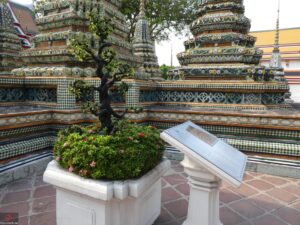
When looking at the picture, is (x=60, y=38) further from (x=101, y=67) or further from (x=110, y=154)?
(x=110, y=154)

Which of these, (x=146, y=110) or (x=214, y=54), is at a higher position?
(x=214, y=54)

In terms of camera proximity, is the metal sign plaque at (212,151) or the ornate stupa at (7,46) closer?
the metal sign plaque at (212,151)

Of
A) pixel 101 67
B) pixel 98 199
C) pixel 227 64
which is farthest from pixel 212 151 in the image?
pixel 227 64

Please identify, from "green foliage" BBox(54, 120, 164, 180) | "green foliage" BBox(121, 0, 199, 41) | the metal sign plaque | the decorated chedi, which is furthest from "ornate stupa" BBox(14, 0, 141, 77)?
"green foliage" BBox(121, 0, 199, 41)

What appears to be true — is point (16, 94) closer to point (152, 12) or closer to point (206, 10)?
point (206, 10)

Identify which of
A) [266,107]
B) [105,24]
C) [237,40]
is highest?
[237,40]

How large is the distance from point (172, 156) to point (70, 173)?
3139 mm

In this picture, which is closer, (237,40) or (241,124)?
(241,124)

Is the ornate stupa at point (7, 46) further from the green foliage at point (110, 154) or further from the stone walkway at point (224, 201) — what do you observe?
the green foliage at point (110, 154)

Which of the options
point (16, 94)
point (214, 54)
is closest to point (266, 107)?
point (214, 54)

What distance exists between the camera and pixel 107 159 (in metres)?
2.29

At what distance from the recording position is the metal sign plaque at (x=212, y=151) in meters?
2.15

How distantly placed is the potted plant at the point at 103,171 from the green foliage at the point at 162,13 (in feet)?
68.4

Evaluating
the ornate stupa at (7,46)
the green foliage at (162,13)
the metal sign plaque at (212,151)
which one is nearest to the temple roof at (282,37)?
the green foliage at (162,13)
